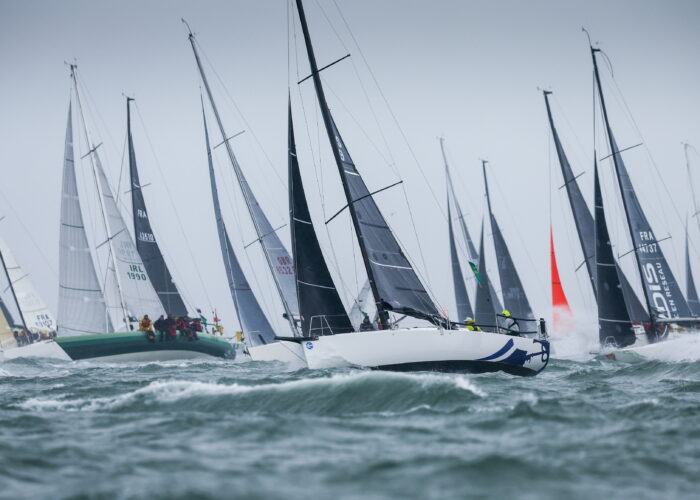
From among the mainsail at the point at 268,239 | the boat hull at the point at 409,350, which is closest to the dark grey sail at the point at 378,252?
the boat hull at the point at 409,350

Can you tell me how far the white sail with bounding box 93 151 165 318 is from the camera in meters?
37.2

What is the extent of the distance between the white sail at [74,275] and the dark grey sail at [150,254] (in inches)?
106

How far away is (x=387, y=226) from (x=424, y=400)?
375 inches

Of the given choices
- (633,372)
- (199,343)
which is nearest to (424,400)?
(633,372)

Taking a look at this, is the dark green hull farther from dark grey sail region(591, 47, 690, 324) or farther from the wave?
the wave

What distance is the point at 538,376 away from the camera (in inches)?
826

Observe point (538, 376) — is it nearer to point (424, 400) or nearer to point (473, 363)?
point (473, 363)

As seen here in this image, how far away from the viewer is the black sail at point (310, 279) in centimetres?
2130

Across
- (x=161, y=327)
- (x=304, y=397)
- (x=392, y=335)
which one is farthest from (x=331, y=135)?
(x=161, y=327)

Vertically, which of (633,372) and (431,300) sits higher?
(431,300)

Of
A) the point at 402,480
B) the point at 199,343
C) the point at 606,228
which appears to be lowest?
the point at 402,480

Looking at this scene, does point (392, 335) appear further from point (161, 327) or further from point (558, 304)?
point (558, 304)

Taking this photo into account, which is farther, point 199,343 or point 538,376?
point 199,343

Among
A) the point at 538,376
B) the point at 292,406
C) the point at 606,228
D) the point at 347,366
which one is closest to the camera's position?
the point at 292,406
